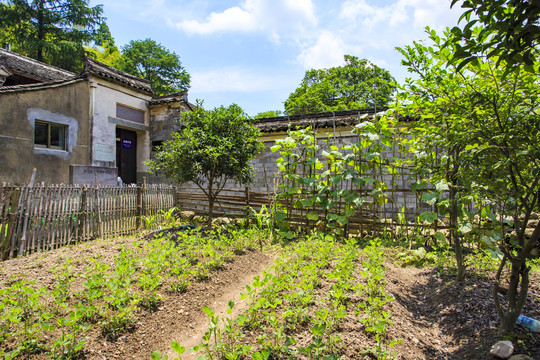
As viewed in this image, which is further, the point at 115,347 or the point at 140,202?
the point at 140,202

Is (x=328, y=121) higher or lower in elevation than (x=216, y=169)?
higher

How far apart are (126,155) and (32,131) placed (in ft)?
12.0

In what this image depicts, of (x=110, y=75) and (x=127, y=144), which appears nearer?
(x=110, y=75)

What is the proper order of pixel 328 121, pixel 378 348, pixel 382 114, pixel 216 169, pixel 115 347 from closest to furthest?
1. pixel 378 348
2. pixel 115 347
3. pixel 382 114
4. pixel 216 169
5. pixel 328 121

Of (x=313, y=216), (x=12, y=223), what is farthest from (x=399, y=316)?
(x=12, y=223)

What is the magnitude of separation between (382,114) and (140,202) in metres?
6.32

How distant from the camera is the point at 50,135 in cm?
954

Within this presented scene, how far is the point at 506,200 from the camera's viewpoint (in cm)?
253

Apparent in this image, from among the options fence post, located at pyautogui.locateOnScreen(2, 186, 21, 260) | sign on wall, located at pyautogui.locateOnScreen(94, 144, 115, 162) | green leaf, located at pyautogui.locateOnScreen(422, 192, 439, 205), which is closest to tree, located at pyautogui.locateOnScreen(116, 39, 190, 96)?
sign on wall, located at pyautogui.locateOnScreen(94, 144, 115, 162)

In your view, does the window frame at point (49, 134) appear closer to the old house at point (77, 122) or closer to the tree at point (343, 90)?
the old house at point (77, 122)

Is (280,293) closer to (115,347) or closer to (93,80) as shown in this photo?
(115,347)

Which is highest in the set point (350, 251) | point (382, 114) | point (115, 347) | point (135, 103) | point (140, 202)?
point (135, 103)

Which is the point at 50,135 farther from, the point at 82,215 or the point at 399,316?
the point at 399,316

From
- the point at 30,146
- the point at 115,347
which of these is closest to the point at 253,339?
the point at 115,347
